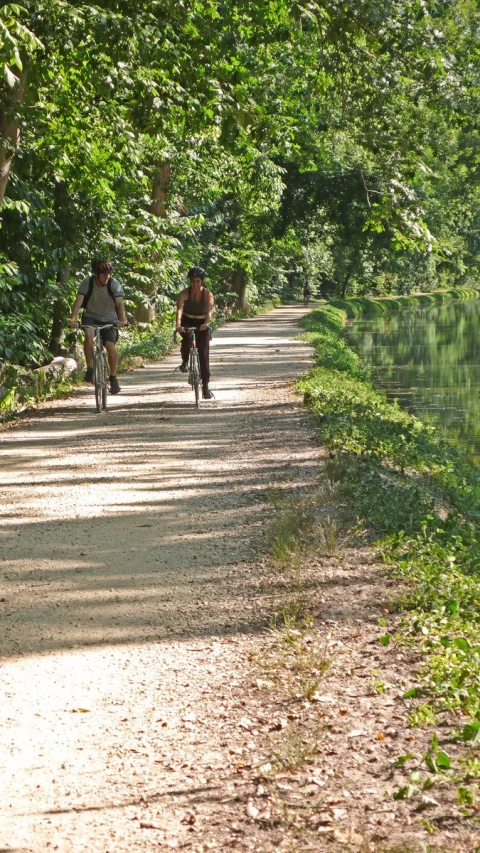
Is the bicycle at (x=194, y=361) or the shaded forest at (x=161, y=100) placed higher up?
the shaded forest at (x=161, y=100)

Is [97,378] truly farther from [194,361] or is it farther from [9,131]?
[9,131]

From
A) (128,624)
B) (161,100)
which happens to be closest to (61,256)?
(161,100)

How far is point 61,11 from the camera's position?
38.3 feet

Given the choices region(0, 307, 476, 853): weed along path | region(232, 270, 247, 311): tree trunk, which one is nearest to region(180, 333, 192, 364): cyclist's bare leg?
region(0, 307, 476, 853): weed along path

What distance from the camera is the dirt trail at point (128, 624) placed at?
3.81 m

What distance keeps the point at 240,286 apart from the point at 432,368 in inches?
989

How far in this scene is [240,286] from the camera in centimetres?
5231

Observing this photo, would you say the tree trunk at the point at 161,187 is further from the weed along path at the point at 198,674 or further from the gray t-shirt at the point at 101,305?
the weed along path at the point at 198,674

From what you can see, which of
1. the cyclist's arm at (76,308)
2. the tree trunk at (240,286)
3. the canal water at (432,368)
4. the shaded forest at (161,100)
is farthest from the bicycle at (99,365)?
the tree trunk at (240,286)

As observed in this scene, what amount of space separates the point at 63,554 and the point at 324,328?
97.6 feet

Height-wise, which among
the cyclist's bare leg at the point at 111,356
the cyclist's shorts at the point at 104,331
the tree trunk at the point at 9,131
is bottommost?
the cyclist's bare leg at the point at 111,356

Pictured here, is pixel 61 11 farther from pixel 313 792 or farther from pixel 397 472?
pixel 313 792

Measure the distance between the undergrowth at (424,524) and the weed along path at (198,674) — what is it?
16cm

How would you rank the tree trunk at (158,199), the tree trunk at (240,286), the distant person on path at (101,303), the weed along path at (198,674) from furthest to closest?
the tree trunk at (240,286) → the tree trunk at (158,199) → the distant person on path at (101,303) → the weed along path at (198,674)
